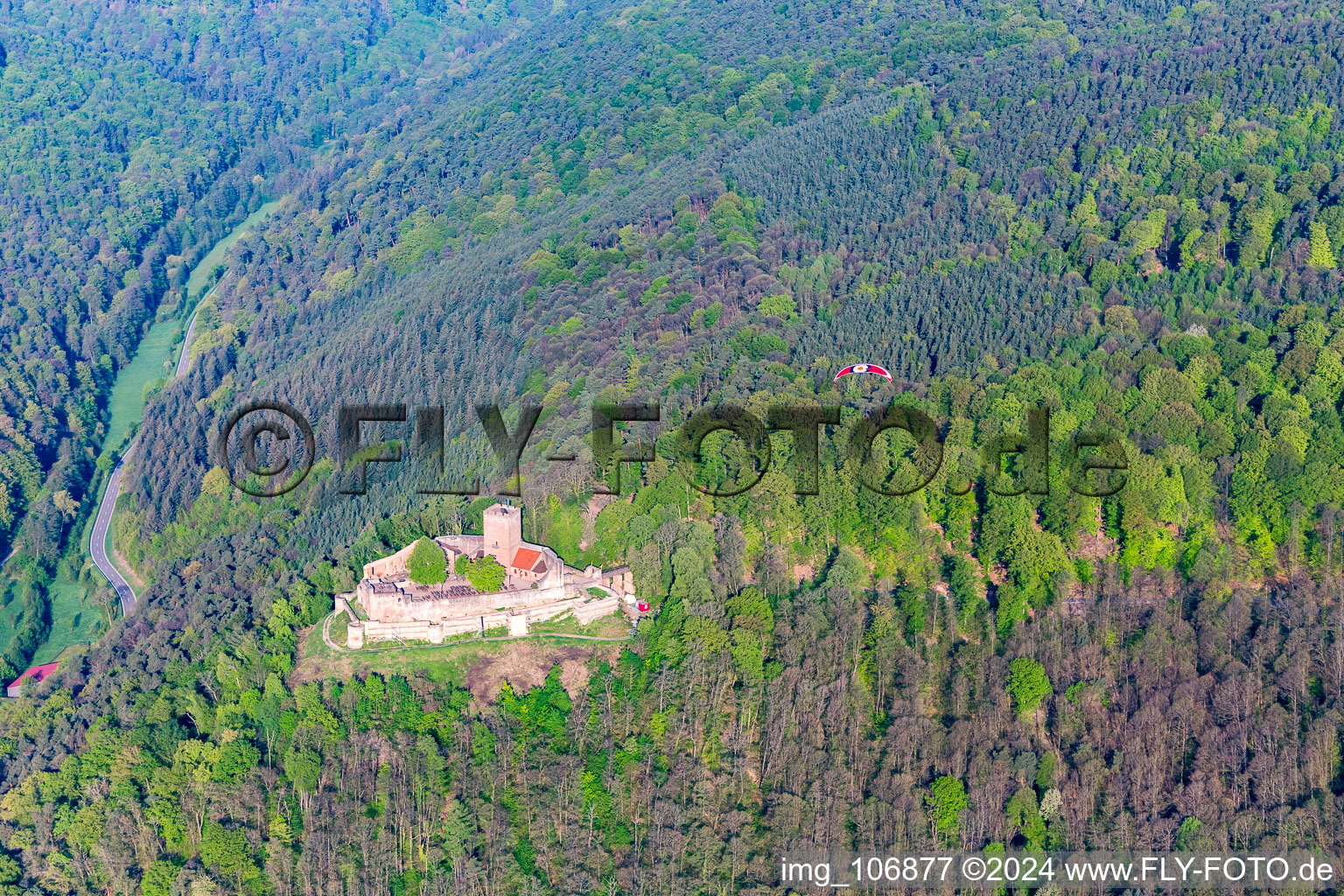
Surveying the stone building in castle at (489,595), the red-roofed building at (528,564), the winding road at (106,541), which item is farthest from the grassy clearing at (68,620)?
the red-roofed building at (528,564)

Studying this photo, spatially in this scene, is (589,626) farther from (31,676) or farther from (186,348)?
(186,348)

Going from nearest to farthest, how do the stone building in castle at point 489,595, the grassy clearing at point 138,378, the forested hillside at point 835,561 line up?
the forested hillside at point 835,561 < the stone building in castle at point 489,595 < the grassy clearing at point 138,378

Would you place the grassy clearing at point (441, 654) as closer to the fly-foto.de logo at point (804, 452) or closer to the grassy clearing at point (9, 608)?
the fly-foto.de logo at point (804, 452)

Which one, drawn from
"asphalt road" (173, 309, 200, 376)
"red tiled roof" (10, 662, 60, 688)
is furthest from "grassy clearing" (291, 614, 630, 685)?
"asphalt road" (173, 309, 200, 376)

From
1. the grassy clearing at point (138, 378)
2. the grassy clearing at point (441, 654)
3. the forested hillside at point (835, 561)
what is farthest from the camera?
the grassy clearing at point (138, 378)

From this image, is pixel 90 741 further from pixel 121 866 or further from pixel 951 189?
pixel 951 189

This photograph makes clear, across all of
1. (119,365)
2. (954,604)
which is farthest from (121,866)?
(119,365)

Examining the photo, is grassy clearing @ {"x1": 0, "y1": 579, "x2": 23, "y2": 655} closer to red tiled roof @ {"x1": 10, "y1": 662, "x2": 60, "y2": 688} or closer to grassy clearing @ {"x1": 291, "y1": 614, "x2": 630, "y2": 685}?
red tiled roof @ {"x1": 10, "y1": 662, "x2": 60, "y2": 688}
